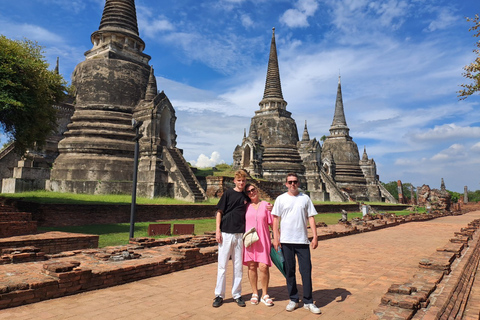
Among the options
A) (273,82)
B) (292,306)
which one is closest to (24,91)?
(292,306)

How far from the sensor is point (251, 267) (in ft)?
14.3

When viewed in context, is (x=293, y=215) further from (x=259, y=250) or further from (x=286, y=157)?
(x=286, y=157)

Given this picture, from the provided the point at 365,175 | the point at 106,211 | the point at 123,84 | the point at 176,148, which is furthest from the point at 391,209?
the point at 106,211

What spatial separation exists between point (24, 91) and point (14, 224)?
4.25m

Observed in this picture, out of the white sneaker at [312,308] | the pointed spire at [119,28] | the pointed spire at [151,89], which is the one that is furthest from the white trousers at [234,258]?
the pointed spire at [119,28]

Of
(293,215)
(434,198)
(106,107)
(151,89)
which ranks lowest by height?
(293,215)

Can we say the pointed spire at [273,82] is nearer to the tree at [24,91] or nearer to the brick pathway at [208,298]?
the tree at [24,91]

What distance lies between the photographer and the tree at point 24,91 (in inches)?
394

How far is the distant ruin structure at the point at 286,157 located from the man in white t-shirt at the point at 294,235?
24.8 meters

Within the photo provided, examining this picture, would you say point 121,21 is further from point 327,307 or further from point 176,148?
point 327,307

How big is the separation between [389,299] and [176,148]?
16.9 metres

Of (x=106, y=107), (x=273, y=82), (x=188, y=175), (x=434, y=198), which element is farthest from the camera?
(x=273, y=82)

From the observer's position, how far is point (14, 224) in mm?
8164

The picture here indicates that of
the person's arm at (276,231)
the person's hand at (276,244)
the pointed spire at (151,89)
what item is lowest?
the person's hand at (276,244)
